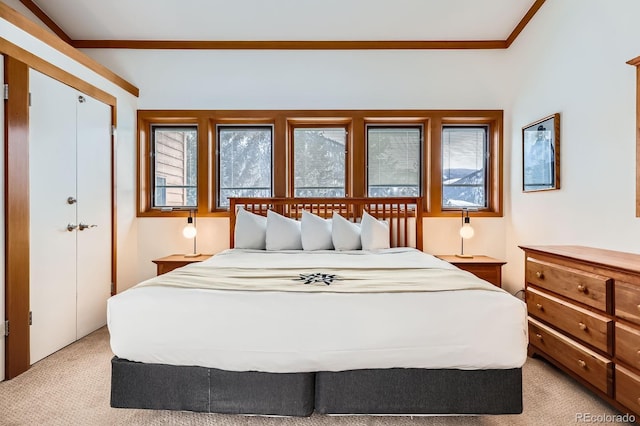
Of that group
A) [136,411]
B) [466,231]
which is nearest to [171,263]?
[136,411]

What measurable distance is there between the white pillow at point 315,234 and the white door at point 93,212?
76.9 inches

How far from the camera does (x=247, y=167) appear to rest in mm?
4176

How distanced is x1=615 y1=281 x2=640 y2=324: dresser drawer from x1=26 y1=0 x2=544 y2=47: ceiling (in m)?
2.79

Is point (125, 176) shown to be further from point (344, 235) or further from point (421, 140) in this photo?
point (421, 140)

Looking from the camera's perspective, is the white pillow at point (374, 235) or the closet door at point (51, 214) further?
the white pillow at point (374, 235)

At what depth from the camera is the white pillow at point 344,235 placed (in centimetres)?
337

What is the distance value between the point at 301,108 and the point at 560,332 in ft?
10.3

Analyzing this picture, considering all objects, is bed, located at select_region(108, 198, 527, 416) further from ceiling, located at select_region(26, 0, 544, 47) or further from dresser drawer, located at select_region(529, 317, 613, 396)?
ceiling, located at select_region(26, 0, 544, 47)

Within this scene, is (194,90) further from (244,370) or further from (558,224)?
(558,224)

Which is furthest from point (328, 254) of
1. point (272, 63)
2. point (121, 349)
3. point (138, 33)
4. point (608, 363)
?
point (138, 33)

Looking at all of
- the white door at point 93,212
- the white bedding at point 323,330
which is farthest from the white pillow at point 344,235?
the white door at point 93,212

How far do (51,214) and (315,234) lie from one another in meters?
2.18

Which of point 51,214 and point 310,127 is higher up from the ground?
point 310,127

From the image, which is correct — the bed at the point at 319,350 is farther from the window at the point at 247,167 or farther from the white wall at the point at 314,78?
the white wall at the point at 314,78
